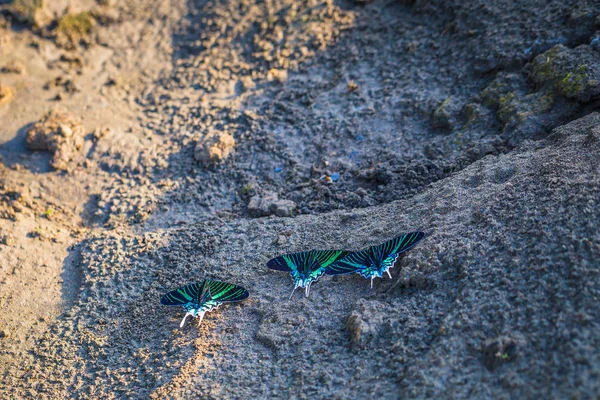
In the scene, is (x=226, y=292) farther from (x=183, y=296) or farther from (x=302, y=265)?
(x=302, y=265)

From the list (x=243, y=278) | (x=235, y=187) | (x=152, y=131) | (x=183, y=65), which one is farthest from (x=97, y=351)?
(x=183, y=65)

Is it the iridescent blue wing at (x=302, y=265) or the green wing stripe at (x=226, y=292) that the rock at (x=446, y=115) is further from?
the green wing stripe at (x=226, y=292)

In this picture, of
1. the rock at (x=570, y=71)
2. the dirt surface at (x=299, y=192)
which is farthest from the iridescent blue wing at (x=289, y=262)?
the rock at (x=570, y=71)

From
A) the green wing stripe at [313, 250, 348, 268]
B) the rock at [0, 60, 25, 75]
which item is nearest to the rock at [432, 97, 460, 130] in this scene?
the green wing stripe at [313, 250, 348, 268]

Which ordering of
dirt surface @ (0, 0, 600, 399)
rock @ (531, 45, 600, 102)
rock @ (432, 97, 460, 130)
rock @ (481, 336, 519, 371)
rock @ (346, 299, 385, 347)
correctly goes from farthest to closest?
1. rock @ (432, 97, 460, 130)
2. rock @ (531, 45, 600, 102)
3. rock @ (346, 299, 385, 347)
4. dirt surface @ (0, 0, 600, 399)
5. rock @ (481, 336, 519, 371)

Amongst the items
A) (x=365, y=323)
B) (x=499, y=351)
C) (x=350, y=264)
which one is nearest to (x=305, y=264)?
(x=350, y=264)

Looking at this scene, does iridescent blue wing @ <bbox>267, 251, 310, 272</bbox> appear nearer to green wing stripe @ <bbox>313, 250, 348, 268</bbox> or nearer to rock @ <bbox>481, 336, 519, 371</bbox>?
green wing stripe @ <bbox>313, 250, 348, 268</bbox>

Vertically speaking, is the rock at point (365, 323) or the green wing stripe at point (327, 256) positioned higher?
the green wing stripe at point (327, 256)
